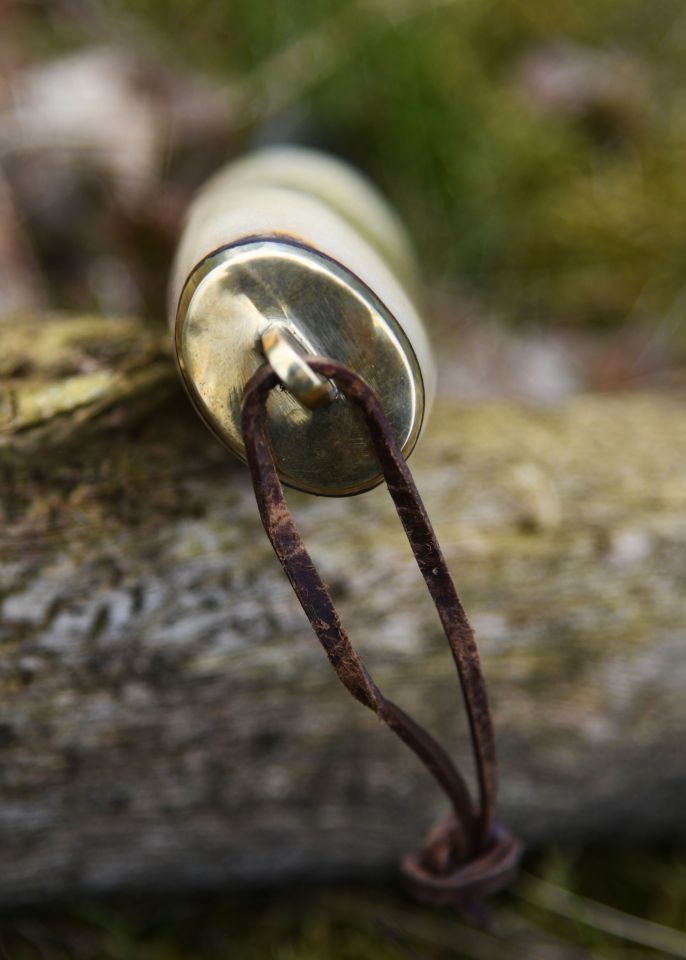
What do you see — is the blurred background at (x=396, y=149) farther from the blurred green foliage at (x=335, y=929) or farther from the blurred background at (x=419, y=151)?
the blurred green foliage at (x=335, y=929)

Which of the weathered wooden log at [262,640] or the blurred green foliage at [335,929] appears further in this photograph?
the blurred green foliage at [335,929]

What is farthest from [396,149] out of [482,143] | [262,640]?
[262,640]

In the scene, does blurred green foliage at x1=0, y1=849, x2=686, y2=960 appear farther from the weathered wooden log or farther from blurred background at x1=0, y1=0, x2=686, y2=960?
blurred background at x1=0, y1=0, x2=686, y2=960

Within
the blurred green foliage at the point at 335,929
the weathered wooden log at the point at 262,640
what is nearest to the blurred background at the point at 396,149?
the weathered wooden log at the point at 262,640

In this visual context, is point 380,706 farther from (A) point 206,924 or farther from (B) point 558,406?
(B) point 558,406

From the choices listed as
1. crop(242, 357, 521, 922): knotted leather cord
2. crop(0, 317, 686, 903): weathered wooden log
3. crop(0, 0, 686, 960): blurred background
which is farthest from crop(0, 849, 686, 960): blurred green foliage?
crop(0, 0, 686, 960): blurred background

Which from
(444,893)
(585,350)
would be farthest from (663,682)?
(585,350)

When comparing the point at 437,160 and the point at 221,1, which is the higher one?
the point at 221,1

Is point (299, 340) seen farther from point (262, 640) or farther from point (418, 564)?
point (262, 640)
